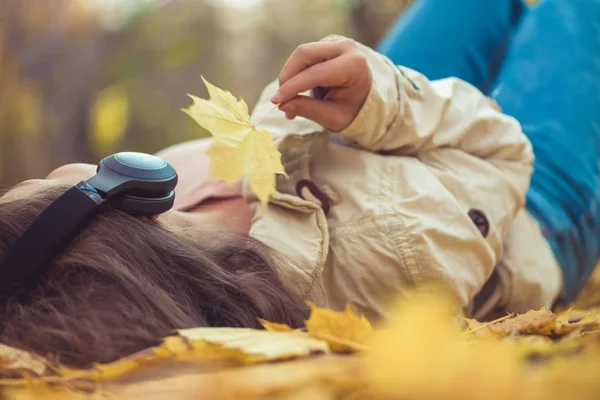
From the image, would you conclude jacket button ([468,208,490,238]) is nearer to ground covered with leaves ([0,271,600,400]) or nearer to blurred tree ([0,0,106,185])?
ground covered with leaves ([0,271,600,400])

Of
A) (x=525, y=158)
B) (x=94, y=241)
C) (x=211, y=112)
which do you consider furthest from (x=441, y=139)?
(x=94, y=241)

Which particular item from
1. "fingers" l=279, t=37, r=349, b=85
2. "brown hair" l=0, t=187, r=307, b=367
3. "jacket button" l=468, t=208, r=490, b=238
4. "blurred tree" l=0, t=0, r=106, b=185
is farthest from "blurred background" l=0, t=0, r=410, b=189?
"brown hair" l=0, t=187, r=307, b=367

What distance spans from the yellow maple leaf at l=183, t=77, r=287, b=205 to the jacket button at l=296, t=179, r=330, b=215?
28 cm

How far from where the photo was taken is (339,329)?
0.59 metres

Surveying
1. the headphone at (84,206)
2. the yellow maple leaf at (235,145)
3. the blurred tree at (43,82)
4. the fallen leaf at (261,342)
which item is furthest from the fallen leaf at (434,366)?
the blurred tree at (43,82)

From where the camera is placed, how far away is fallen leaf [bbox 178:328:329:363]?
54cm

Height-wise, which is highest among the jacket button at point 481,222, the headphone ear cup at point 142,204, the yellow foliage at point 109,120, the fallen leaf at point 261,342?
the headphone ear cup at point 142,204

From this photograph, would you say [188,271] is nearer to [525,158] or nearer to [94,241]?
[94,241]

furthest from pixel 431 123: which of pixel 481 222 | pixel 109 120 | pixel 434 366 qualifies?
pixel 109 120

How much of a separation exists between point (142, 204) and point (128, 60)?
152 inches

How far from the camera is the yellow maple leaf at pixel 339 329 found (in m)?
0.58

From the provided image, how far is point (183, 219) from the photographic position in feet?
3.14

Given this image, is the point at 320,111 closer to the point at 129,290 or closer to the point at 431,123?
the point at 431,123

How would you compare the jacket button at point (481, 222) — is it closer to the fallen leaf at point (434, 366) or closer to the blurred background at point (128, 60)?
the fallen leaf at point (434, 366)
